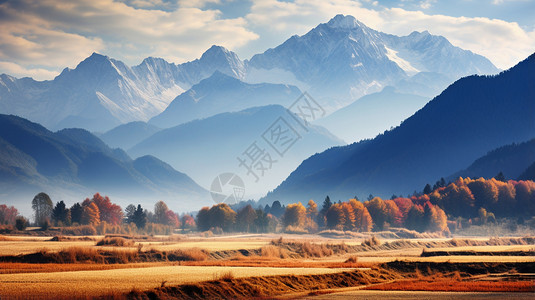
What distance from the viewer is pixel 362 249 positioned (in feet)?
419

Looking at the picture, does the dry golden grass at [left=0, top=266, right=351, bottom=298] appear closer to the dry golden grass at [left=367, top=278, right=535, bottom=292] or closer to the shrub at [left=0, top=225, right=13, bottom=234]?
the dry golden grass at [left=367, top=278, right=535, bottom=292]

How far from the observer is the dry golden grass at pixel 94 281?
4656cm

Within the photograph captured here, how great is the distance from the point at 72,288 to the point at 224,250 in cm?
5862

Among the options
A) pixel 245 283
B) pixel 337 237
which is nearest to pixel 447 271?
pixel 245 283

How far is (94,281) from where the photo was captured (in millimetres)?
52531

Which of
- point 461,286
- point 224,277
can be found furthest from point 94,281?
point 461,286

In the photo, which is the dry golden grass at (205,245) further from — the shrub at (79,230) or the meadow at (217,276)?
the shrub at (79,230)

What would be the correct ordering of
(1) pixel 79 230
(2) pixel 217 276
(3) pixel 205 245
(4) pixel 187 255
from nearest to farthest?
1. (2) pixel 217 276
2. (4) pixel 187 255
3. (3) pixel 205 245
4. (1) pixel 79 230

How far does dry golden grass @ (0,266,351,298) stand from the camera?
46562mm

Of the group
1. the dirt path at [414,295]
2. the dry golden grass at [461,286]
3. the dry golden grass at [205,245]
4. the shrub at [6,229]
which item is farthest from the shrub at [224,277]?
the shrub at [6,229]

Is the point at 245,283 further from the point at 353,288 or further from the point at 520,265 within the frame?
the point at 520,265

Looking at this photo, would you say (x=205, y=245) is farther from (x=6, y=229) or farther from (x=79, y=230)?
(x=79, y=230)

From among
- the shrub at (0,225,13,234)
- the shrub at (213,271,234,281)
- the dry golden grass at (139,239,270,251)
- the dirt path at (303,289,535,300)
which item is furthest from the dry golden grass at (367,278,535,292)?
the shrub at (0,225,13,234)

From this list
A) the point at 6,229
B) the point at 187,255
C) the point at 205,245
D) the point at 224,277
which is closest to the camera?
the point at 224,277
